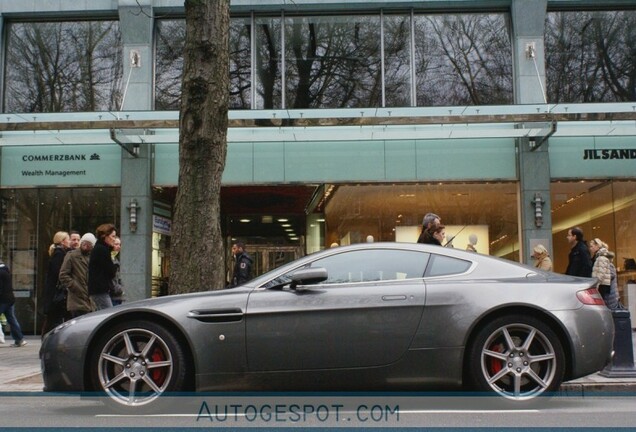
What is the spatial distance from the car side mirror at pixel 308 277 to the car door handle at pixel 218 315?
49 cm

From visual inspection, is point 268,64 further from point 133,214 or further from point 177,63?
point 133,214

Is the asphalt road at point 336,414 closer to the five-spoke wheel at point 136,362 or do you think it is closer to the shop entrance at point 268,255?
the five-spoke wheel at point 136,362

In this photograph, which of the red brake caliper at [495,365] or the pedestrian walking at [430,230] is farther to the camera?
the pedestrian walking at [430,230]

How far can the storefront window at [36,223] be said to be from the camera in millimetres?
16953

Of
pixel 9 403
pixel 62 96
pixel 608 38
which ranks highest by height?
pixel 608 38

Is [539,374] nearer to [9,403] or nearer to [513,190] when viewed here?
[9,403]

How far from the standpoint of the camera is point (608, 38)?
17281 millimetres

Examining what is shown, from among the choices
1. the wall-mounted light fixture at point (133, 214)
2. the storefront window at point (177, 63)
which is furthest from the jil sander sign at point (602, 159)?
the wall-mounted light fixture at point (133, 214)

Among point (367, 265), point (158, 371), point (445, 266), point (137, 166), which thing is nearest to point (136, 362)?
point (158, 371)

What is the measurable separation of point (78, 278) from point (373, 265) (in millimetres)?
5075

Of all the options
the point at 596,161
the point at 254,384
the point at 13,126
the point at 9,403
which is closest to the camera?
the point at 254,384

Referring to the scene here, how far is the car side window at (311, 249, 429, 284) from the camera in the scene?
6.50m


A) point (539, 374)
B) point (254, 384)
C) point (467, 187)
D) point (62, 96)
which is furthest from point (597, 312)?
point (62, 96)

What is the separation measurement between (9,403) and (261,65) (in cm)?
1126
